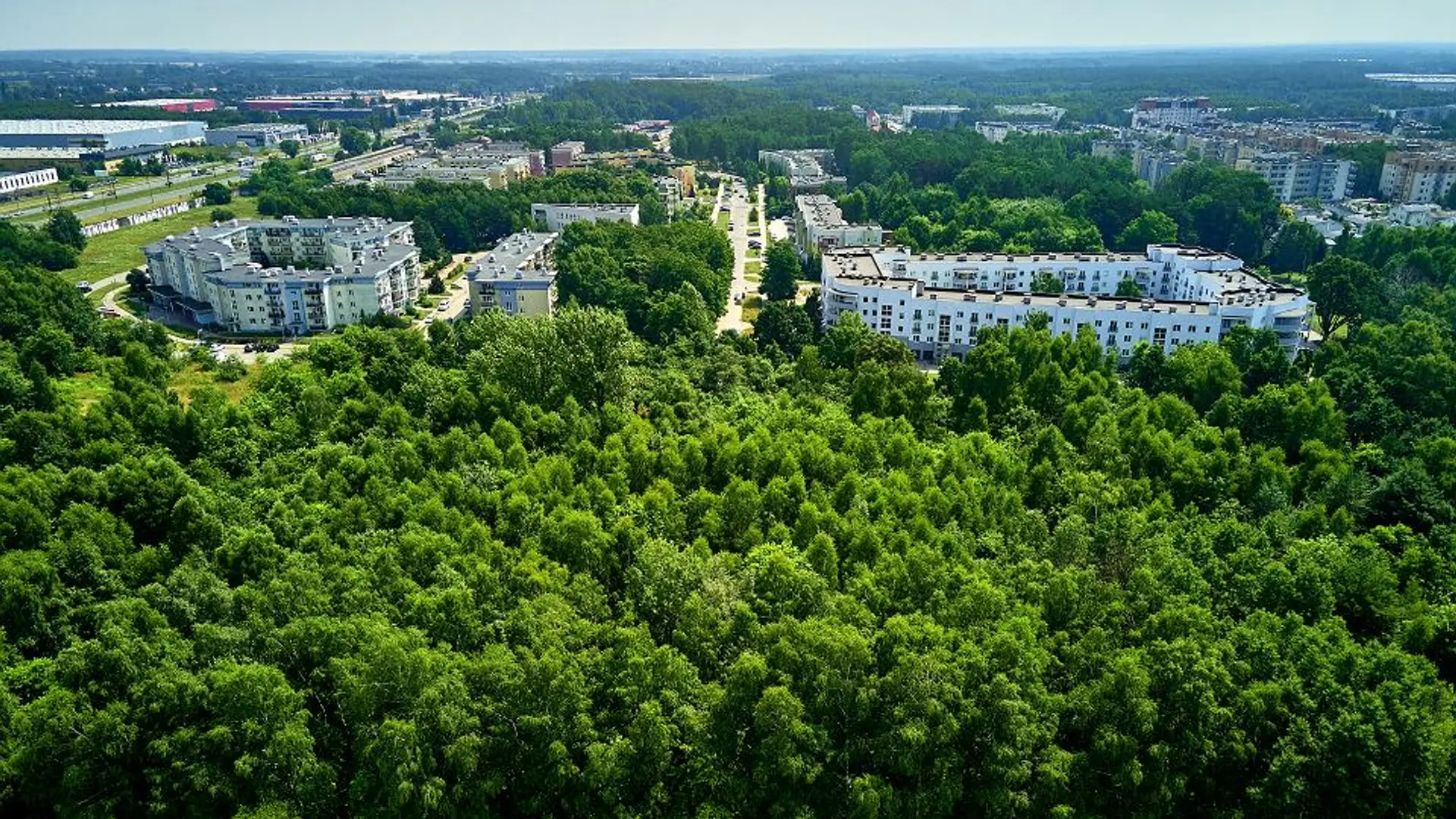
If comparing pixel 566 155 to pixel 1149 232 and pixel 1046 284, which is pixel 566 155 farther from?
pixel 1046 284

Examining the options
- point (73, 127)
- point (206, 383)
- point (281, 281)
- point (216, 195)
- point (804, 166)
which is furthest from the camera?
point (73, 127)

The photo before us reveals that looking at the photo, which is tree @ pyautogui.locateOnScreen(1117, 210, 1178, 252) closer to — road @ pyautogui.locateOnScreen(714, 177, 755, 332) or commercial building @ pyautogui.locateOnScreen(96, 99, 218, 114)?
road @ pyautogui.locateOnScreen(714, 177, 755, 332)

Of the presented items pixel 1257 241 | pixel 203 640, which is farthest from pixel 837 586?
pixel 1257 241

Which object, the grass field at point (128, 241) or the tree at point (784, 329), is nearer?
the tree at point (784, 329)

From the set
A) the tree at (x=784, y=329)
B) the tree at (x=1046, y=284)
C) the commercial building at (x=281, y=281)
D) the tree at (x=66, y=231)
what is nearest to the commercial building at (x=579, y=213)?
the commercial building at (x=281, y=281)

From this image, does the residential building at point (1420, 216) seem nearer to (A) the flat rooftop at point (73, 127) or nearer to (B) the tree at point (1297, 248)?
(B) the tree at point (1297, 248)

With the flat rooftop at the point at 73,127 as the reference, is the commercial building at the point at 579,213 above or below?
below

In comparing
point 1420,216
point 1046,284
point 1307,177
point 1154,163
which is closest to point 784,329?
point 1046,284
